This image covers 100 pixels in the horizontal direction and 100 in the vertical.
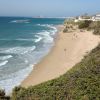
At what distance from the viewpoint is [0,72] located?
3256cm

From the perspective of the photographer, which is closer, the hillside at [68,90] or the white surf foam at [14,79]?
the hillside at [68,90]

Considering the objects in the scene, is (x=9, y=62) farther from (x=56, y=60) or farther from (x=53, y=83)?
(x=53, y=83)

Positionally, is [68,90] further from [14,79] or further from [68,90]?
[14,79]

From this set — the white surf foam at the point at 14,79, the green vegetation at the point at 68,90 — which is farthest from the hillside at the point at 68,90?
the white surf foam at the point at 14,79

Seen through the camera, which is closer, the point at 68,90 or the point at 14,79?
the point at 68,90

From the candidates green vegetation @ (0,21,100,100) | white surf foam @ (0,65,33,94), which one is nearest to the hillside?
green vegetation @ (0,21,100,100)

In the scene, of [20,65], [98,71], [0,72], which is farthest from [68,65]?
[98,71]

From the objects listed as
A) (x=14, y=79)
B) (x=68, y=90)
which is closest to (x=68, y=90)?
(x=68, y=90)

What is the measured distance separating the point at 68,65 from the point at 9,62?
Answer: 795cm

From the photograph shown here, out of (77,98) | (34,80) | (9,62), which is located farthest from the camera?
(9,62)

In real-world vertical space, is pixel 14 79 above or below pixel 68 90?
below

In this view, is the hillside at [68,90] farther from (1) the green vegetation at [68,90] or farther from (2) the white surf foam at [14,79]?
(2) the white surf foam at [14,79]

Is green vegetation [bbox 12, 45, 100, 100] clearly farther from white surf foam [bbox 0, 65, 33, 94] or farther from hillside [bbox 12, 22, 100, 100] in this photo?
white surf foam [bbox 0, 65, 33, 94]

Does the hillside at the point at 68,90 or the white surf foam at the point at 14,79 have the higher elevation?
the hillside at the point at 68,90
